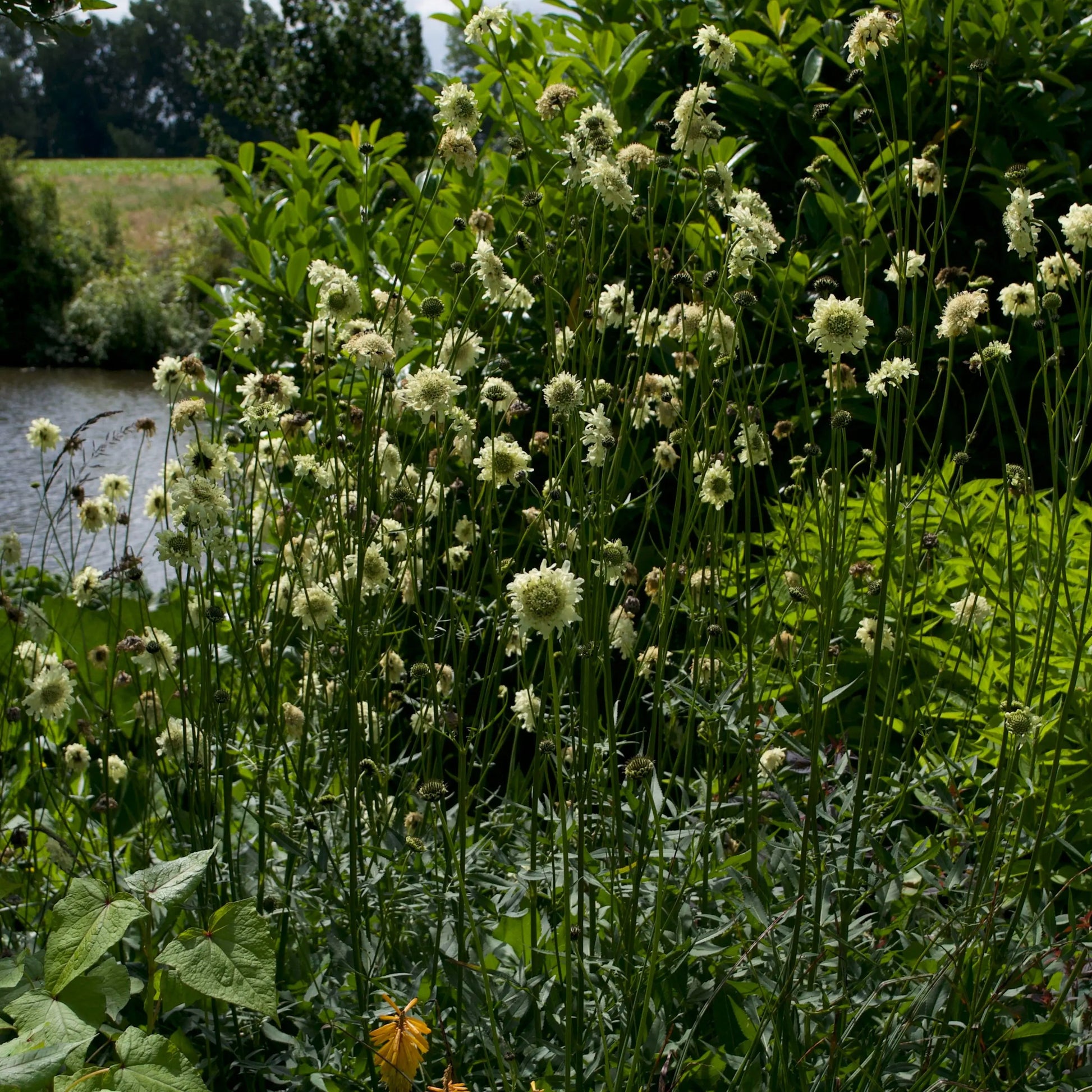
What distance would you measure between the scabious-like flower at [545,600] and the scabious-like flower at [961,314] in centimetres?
86

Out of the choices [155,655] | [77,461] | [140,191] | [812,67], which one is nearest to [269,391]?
[155,655]

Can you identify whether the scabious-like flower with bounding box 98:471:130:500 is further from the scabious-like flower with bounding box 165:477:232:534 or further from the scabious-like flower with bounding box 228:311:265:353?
the scabious-like flower with bounding box 165:477:232:534

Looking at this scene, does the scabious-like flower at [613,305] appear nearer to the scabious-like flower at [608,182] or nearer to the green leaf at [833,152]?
the scabious-like flower at [608,182]

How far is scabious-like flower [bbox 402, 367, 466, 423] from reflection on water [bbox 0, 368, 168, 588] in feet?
1.70

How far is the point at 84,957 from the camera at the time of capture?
1022 mm

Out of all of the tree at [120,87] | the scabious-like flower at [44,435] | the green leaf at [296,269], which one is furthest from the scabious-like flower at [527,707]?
the tree at [120,87]

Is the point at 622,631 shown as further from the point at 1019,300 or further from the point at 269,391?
the point at 1019,300

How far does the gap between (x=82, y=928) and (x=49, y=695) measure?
Result: 996 millimetres

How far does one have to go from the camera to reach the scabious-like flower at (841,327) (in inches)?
57.5

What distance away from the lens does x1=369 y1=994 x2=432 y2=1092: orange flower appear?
117 centimetres

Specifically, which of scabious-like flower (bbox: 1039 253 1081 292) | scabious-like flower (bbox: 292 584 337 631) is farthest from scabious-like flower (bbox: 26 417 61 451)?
scabious-like flower (bbox: 1039 253 1081 292)

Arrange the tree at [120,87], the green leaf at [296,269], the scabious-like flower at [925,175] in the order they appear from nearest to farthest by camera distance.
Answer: the scabious-like flower at [925,175], the green leaf at [296,269], the tree at [120,87]

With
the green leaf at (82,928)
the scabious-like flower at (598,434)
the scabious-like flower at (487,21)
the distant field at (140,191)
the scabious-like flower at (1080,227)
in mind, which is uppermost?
the distant field at (140,191)

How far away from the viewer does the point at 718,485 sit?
170 cm
